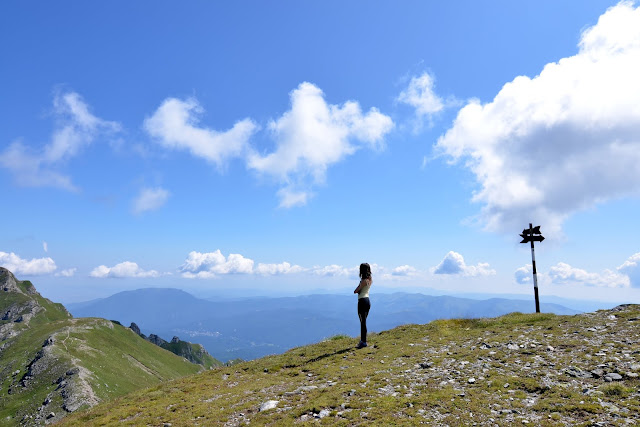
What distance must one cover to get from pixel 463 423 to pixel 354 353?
11.4 metres

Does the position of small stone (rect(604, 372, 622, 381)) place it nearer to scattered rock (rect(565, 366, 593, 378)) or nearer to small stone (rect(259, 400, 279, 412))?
scattered rock (rect(565, 366, 593, 378))

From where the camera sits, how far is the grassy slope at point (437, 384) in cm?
995

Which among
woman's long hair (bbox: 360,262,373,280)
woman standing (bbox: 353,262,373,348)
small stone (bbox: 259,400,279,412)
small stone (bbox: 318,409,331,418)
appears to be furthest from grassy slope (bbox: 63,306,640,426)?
woman's long hair (bbox: 360,262,373,280)

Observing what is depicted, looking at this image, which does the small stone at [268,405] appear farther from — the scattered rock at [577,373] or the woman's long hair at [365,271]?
the scattered rock at [577,373]

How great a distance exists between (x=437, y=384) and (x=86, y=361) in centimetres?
16398

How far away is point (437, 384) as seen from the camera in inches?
497

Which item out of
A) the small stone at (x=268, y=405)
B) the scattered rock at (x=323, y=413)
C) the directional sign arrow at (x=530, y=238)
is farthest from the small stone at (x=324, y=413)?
the directional sign arrow at (x=530, y=238)

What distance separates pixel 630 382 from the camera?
35.2 feet

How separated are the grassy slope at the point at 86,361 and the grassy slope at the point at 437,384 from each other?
124 metres

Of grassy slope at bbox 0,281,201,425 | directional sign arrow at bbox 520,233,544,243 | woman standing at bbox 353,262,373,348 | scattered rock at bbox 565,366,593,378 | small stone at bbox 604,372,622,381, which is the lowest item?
grassy slope at bbox 0,281,201,425

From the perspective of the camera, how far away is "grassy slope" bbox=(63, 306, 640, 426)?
9.95 metres

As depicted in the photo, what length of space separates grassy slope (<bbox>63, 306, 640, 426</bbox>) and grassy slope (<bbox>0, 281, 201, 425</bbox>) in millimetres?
123624

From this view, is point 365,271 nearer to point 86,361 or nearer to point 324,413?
point 324,413

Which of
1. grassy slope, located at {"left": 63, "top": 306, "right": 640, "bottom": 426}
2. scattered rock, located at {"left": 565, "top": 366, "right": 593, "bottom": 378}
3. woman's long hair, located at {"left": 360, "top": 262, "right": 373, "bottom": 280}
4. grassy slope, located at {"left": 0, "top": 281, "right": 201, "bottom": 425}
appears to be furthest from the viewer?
grassy slope, located at {"left": 0, "top": 281, "right": 201, "bottom": 425}
